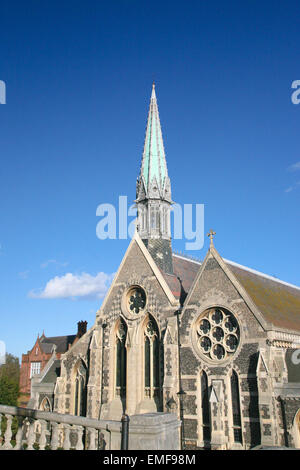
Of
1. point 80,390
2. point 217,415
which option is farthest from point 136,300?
point 217,415

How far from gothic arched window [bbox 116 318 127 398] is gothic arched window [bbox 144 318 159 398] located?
5.86 feet

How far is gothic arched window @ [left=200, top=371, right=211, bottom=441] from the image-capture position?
69.6ft

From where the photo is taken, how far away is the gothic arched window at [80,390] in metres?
28.0

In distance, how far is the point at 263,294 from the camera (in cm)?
2520

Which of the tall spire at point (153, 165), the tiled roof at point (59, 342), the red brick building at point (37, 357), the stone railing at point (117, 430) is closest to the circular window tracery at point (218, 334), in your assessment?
the stone railing at point (117, 430)

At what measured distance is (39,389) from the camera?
30469mm

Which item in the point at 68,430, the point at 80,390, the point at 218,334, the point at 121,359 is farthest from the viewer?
the point at 80,390

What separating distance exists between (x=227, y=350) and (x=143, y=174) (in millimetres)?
17039

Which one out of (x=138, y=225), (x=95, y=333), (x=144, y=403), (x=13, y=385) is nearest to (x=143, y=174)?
(x=138, y=225)

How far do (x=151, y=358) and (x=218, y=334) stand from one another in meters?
5.22

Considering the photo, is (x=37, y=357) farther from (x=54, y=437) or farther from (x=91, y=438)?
(x=91, y=438)

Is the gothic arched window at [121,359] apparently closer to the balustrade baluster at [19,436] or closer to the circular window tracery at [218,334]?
the circular window tracery at [218,334]

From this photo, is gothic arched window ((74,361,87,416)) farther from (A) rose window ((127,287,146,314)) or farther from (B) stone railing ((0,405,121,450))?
(B) stone railing ((0,405,121,450))
